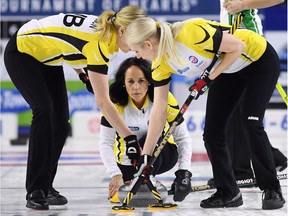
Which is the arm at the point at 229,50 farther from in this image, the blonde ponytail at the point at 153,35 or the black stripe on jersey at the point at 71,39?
the black stripe on jersey at the point at 71,39

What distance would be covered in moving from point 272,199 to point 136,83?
0.98m

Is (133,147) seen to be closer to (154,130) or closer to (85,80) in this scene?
(154,130)

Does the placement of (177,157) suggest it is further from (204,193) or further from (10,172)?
(10,172)

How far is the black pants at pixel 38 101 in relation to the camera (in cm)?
375

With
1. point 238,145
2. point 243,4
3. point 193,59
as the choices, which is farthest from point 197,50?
point 238,145

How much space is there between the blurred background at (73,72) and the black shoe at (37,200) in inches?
155

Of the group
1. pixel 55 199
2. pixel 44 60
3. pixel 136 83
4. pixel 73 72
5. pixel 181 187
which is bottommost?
pixel 55 199

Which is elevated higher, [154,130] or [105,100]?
[105,100]

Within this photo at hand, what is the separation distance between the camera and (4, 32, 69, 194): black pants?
3754 millimetres

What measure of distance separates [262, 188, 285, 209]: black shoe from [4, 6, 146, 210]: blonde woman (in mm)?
658

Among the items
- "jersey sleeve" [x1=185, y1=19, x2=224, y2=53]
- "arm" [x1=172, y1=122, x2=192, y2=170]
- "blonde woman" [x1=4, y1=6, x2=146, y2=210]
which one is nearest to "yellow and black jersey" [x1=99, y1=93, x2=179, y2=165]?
"arm" [x1=172, y1=122, x2=192, y2=170]

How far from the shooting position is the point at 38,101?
375cm

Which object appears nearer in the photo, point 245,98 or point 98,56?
point 98,56

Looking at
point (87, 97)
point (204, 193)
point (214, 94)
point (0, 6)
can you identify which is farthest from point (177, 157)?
point (0, 6)
